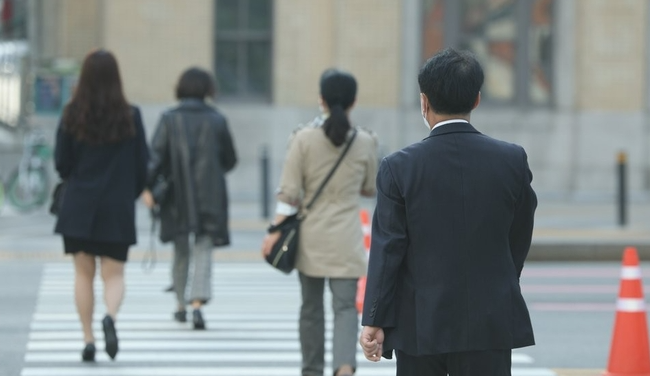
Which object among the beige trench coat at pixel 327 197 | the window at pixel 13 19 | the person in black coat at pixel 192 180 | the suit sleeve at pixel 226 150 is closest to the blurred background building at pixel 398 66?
the window at pixel 13 19

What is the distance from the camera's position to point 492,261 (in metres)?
5.21

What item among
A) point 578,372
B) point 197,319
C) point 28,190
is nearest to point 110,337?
point 197,319

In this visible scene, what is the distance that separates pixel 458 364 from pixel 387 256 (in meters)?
0.44

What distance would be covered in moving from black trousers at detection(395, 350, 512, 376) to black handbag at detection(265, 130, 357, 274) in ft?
10.1

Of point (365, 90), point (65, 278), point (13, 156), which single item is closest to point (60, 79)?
point (13, 156)

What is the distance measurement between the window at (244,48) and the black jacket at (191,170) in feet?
46.2

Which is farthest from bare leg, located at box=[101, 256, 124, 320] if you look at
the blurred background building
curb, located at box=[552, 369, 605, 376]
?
the blurred background building

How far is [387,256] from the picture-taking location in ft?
17.1

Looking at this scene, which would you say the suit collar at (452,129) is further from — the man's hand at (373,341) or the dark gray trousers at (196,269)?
the dark gray trousers at (196,269)

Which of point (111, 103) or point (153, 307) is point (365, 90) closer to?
point (153, 307)

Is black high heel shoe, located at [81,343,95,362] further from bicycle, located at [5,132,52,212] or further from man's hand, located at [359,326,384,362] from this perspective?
bicycle, located at [5,132,52,212]

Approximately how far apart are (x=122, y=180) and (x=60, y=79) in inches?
603

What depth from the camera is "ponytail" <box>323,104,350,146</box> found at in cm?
830

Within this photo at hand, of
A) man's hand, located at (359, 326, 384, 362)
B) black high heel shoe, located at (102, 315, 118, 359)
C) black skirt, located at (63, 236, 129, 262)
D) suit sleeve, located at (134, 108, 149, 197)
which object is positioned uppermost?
suit sleeve, located at (134, 108, 149, 197)
